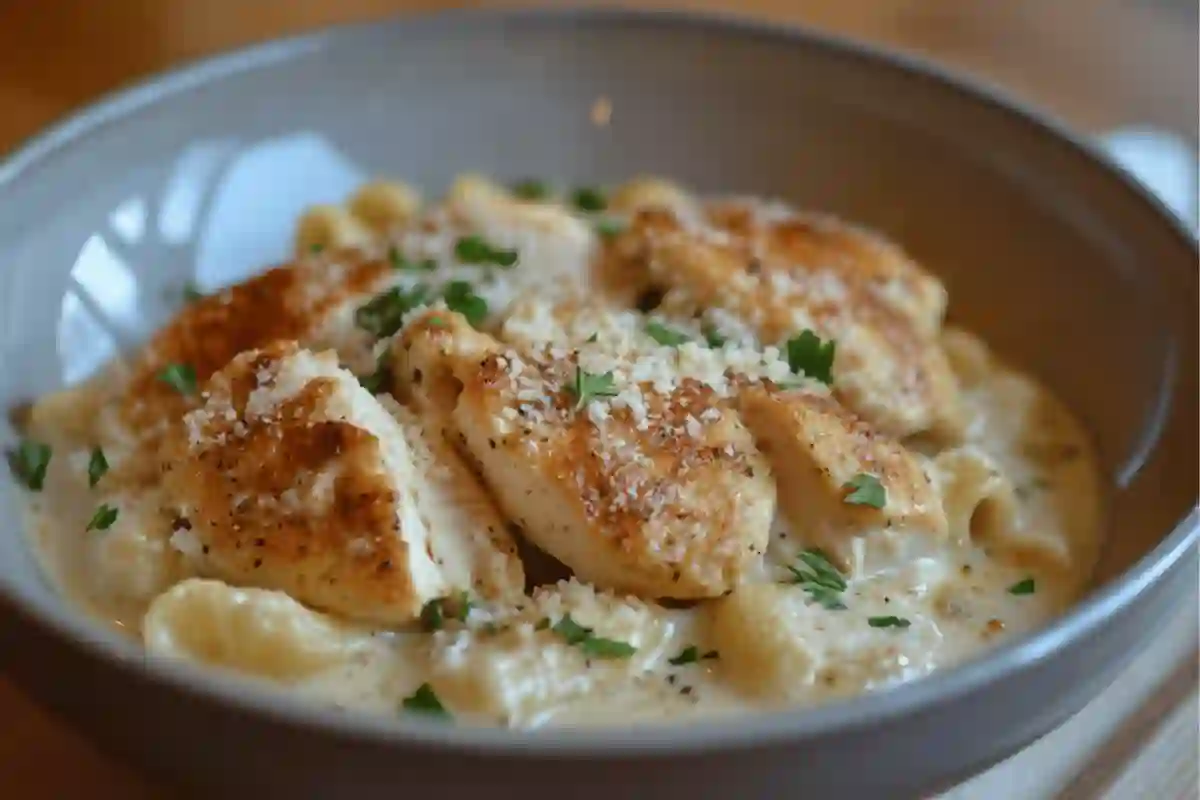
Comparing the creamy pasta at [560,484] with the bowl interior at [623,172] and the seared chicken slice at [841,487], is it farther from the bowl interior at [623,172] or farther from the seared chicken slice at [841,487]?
the bowl interior at [623,172]

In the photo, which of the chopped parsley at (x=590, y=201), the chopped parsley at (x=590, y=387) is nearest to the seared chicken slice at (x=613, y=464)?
the chopped parsley at (x=590, y=387)

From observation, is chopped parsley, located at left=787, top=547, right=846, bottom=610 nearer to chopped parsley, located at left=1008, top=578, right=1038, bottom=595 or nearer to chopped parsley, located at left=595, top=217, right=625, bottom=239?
chopped parsley, located at left=1008, top=578, right=1038, bottom=595

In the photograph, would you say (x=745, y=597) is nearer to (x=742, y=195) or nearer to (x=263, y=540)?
(x=263, y=540)

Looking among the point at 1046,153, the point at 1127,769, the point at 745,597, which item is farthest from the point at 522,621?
the point at 1046,153

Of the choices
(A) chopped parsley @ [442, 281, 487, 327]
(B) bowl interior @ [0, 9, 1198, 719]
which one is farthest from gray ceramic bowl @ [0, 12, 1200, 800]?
(A) chopped parsley @ [442, 281, 487, 327]

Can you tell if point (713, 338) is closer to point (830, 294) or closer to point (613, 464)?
point (830, 294)

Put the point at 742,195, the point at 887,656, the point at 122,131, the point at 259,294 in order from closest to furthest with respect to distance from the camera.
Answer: the point at 887,656
the point at 259,294
the point at 122,131
the point at 742,195
